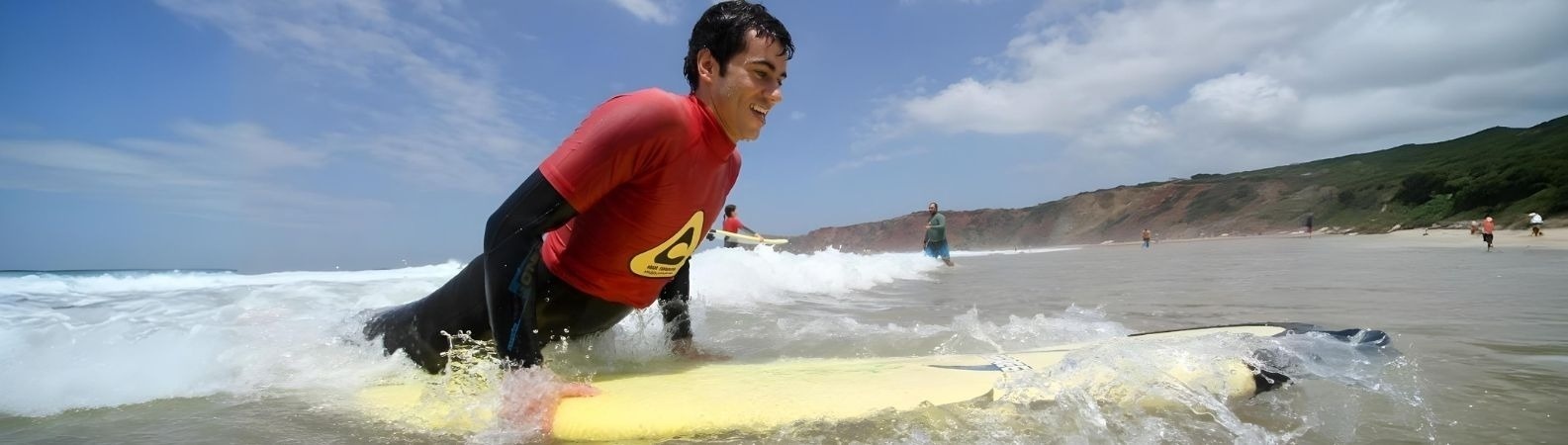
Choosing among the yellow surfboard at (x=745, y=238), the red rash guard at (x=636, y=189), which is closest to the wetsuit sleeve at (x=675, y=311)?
the red rash guard at (x=636, y=189)

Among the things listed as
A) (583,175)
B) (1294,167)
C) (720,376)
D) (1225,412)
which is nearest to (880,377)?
(720,376)

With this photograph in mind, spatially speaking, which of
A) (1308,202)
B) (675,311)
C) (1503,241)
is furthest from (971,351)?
(1308,202)

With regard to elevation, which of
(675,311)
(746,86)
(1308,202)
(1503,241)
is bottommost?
(1503,241)

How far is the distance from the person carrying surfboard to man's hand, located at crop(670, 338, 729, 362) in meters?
0.48

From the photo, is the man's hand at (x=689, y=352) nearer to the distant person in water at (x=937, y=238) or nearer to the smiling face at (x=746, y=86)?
the smiling face at (x=746, y=86)

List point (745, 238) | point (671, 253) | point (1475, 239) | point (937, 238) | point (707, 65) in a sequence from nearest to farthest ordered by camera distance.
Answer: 1. point (707, 65)
2. point (671, 253)
3. point (745, 238)
4. point (937, 238)
5. point (1475, 239)

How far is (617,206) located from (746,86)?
0.50m

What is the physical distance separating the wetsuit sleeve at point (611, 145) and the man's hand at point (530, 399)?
48 cm

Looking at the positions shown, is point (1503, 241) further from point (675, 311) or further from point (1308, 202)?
point (1308, 202)

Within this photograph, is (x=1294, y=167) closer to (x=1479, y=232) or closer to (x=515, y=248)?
(x=1479, y=232)

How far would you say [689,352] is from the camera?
9.57 feet

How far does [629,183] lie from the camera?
2.02 m

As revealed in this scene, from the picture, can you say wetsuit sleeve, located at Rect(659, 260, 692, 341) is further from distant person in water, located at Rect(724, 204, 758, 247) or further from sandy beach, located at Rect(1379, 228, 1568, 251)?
sandy beach, located at Rect(1379, 228, 1568, 251)

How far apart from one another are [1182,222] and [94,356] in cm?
5328
